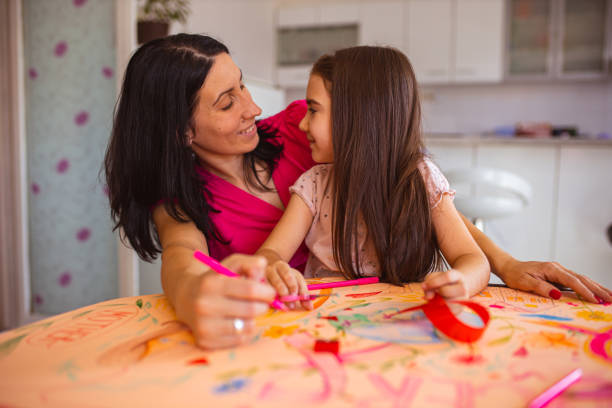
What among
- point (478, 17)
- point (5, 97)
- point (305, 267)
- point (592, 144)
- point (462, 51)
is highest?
point (478, 17)

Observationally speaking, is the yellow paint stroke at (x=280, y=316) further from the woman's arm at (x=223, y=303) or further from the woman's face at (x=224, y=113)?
the woman's face at (x=224, y=113)

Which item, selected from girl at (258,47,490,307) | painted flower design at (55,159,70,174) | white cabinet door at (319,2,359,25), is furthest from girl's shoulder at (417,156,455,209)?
white cabinet door at (319,2,359,25)

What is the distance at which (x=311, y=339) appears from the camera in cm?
55

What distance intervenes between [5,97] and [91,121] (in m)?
0.46

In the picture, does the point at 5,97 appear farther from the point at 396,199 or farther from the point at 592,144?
the point at 592,144

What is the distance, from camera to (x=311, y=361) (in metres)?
0.49

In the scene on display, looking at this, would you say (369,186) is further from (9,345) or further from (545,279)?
(9,345)

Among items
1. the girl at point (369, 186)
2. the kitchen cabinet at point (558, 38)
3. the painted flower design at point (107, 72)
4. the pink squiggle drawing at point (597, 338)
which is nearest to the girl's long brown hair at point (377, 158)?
the girl at point (369, 186)

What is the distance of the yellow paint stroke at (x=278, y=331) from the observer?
566 mm

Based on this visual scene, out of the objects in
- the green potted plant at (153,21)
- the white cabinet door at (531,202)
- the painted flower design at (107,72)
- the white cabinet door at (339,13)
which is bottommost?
the white cabinet door at (531,202)

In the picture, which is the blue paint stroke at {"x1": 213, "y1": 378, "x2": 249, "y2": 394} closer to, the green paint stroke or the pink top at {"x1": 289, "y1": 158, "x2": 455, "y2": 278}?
the green paint stroke

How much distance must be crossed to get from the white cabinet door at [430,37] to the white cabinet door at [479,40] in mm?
75

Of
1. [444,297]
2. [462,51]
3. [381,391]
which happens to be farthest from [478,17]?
[381,391]

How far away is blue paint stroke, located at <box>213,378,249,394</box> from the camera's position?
42 centimetres
